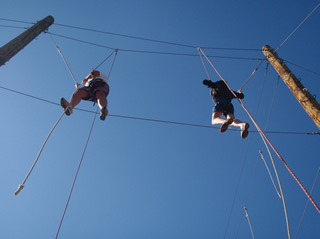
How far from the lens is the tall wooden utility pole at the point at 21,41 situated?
3502 mm

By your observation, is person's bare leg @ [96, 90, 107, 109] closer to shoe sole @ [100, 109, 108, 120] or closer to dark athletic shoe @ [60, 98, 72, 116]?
shoe sole @ [100, 109, 108, 120]

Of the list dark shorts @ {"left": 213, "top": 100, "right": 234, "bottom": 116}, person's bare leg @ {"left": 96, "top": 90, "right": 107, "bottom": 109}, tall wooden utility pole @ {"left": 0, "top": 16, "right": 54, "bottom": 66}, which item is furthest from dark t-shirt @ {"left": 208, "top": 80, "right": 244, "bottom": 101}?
tall wooden utility pole @ {"left": 0, "top": 16, "right": 54, "bottom": 66}

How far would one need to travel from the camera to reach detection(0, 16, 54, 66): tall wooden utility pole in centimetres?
350

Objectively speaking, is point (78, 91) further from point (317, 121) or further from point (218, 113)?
point (317, 121)

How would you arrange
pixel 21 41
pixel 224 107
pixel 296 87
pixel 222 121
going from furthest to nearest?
pixel 224 107 → pixel 222 121 → pixel 296 87 → pixel 21 41

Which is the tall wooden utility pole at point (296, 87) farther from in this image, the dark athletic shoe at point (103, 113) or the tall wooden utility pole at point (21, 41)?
the tall wooden utility pole at point (21, 41)

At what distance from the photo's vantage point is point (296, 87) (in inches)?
164

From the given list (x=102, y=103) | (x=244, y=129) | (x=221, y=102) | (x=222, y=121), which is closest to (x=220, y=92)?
(x=221, y=102)

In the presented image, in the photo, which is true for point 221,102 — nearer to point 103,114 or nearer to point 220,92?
point 220,92

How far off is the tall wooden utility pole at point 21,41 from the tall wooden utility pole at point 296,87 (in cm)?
441

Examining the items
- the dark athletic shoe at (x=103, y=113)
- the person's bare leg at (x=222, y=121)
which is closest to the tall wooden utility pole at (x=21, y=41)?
the dark athletic shoe at (x=103, y=113)

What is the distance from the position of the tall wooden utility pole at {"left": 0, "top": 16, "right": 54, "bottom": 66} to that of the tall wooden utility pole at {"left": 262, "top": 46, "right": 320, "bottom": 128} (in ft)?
14.5

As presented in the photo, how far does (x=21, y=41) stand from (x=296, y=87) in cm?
449

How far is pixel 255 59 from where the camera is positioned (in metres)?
5.86
